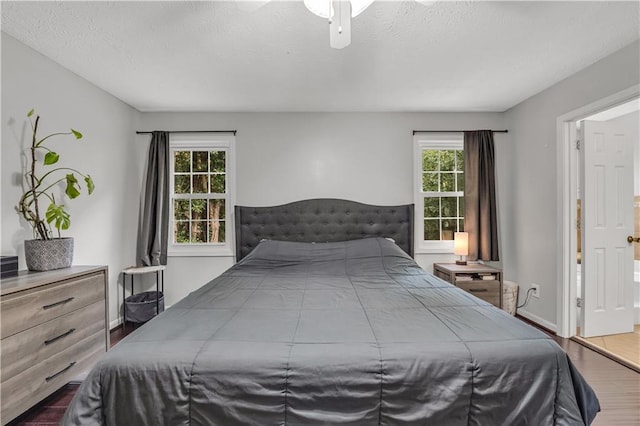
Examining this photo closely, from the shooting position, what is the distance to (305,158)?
3.78 metres

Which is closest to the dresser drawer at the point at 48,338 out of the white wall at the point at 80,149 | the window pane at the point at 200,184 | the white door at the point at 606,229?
the white wall at the point at 80,149

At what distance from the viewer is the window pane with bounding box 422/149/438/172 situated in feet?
12.9

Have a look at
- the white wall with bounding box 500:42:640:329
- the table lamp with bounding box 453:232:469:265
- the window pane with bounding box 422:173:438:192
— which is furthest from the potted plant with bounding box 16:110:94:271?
the white wall with bounding box 500:42:640:329

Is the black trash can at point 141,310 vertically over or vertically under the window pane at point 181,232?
under

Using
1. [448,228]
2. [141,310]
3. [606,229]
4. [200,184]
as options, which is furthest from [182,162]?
[606,229]

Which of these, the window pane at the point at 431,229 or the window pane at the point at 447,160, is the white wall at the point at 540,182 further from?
the window pane at the point at 431,229

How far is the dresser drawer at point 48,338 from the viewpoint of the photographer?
1.67 meters

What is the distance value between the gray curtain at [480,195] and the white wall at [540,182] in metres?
0.25

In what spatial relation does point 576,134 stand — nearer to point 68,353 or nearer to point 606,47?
point 606,47

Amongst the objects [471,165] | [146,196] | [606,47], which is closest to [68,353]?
[146,196]

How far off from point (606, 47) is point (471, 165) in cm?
156

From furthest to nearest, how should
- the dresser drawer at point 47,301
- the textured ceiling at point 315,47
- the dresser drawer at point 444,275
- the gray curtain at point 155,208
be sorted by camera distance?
the gray curtain at point 155,208 → the dresser drawer at point 444,275 → the textured ceiling at point 315,47 → the dresser drawer at point 47,301

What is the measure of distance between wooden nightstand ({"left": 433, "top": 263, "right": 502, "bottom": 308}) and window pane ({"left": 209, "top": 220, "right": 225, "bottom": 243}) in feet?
8.74

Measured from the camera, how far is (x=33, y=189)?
2268 mm
